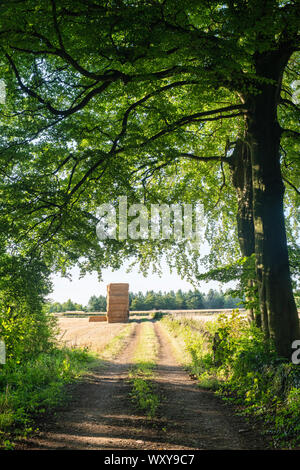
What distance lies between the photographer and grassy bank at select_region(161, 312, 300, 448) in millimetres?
4977

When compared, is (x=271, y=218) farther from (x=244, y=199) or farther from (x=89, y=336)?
(x=89, y=336)

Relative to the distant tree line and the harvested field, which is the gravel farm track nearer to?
the harvested field

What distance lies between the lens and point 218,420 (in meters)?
5.82

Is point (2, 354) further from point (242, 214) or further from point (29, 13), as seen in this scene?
point (242, 214)

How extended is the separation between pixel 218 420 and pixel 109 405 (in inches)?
95.3

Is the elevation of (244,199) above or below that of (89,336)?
above

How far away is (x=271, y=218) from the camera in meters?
7.81

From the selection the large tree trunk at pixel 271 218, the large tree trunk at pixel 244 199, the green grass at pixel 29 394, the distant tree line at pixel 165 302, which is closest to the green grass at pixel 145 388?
the green grass at pixel 29 394

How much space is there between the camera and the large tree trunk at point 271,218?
7.29 metres

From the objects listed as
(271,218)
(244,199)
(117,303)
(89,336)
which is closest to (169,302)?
(117,303)

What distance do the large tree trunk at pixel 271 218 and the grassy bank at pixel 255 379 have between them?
2.20ft

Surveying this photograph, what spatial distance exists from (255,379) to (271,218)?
12.4ft

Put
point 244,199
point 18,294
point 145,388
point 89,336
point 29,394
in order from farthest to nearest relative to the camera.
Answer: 1. point 89,336
2. point 244,199
3. point 18,294
4. point 145,388
5. point 29,394

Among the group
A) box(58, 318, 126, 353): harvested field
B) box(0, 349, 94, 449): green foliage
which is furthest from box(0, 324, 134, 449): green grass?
box(58, 318, 126, 353): harvested field
